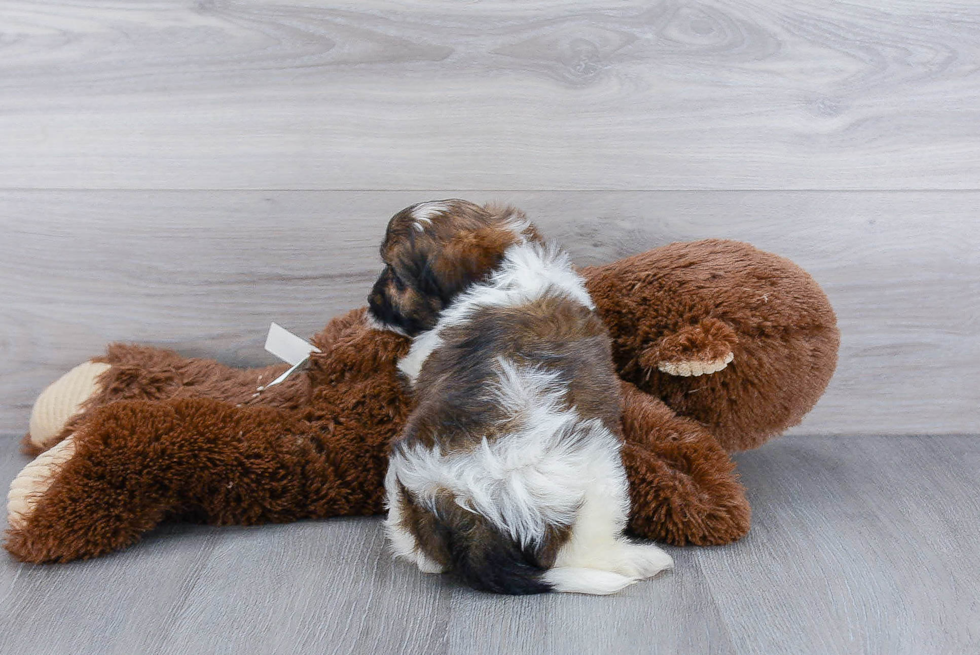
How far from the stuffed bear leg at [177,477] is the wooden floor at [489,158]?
0.37m

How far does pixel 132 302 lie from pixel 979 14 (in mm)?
1747

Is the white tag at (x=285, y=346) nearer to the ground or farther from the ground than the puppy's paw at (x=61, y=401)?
farther from the ground

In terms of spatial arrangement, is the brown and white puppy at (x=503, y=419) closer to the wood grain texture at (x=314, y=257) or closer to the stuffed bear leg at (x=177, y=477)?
the stuffed bear leg at (x=177, y=477)

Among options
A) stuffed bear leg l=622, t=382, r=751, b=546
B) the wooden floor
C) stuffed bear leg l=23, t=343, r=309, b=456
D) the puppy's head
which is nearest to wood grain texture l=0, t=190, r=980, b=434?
the wooden floor

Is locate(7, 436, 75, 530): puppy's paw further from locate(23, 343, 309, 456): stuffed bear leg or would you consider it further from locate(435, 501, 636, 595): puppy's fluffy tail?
locate(435, 501, 636, 595): puppy's fluffy tail

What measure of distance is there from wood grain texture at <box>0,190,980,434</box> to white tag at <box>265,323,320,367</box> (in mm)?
116

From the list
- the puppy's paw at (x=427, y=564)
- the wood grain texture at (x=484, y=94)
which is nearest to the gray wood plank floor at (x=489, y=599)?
the puppy's paw at (x=427, y=564)

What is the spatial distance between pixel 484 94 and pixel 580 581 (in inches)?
35.9

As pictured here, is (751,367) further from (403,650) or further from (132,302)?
(132,302)

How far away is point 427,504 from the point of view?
45.1 inches

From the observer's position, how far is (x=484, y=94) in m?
1.58

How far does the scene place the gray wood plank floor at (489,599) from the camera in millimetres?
1085

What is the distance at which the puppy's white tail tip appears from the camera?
116cm

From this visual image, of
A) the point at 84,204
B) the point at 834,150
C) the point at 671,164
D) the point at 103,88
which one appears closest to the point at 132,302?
the point at 84,204
